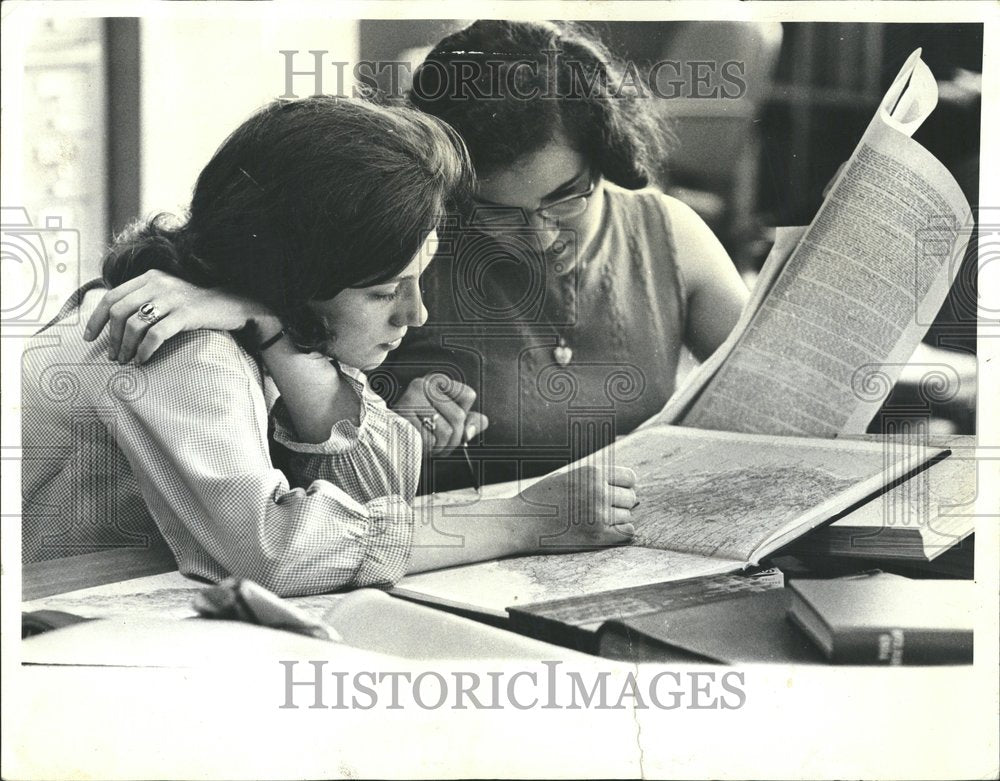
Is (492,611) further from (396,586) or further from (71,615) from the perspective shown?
(71,615)

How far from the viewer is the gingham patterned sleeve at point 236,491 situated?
5.69 ft

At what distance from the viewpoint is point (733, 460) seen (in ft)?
6.08

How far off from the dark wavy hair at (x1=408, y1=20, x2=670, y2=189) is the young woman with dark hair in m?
0.06

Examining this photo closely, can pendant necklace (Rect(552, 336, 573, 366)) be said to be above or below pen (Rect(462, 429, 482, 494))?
above

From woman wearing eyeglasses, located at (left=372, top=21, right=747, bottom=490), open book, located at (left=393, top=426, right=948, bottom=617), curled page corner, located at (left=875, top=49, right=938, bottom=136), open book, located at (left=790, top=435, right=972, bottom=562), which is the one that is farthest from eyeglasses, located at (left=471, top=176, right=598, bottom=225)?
open book, located at (left=790, top=435, right=972, bottom=562)

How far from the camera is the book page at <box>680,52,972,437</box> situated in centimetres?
186

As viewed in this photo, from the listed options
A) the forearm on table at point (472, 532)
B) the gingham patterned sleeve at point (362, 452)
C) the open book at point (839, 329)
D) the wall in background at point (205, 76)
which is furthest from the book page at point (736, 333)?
the wall in background at point (205, 76)

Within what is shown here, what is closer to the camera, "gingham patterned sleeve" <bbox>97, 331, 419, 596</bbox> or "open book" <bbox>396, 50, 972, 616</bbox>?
"gingham patterned sleeve" <bbox>97, 331, 419, 596</bbox>

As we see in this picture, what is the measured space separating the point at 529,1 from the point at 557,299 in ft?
1.64

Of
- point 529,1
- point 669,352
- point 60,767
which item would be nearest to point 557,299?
point 669,352

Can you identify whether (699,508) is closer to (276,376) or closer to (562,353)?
(562,353)

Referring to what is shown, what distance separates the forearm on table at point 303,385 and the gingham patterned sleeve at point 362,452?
0.01 metres

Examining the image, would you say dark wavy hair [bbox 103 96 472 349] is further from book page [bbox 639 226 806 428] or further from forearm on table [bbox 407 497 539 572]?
book page [bbox 639 226 806 428]

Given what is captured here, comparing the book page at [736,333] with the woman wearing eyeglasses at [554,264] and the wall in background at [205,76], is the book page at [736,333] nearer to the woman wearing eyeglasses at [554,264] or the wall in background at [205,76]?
the woman wearing eyeglasses at [554,264]
